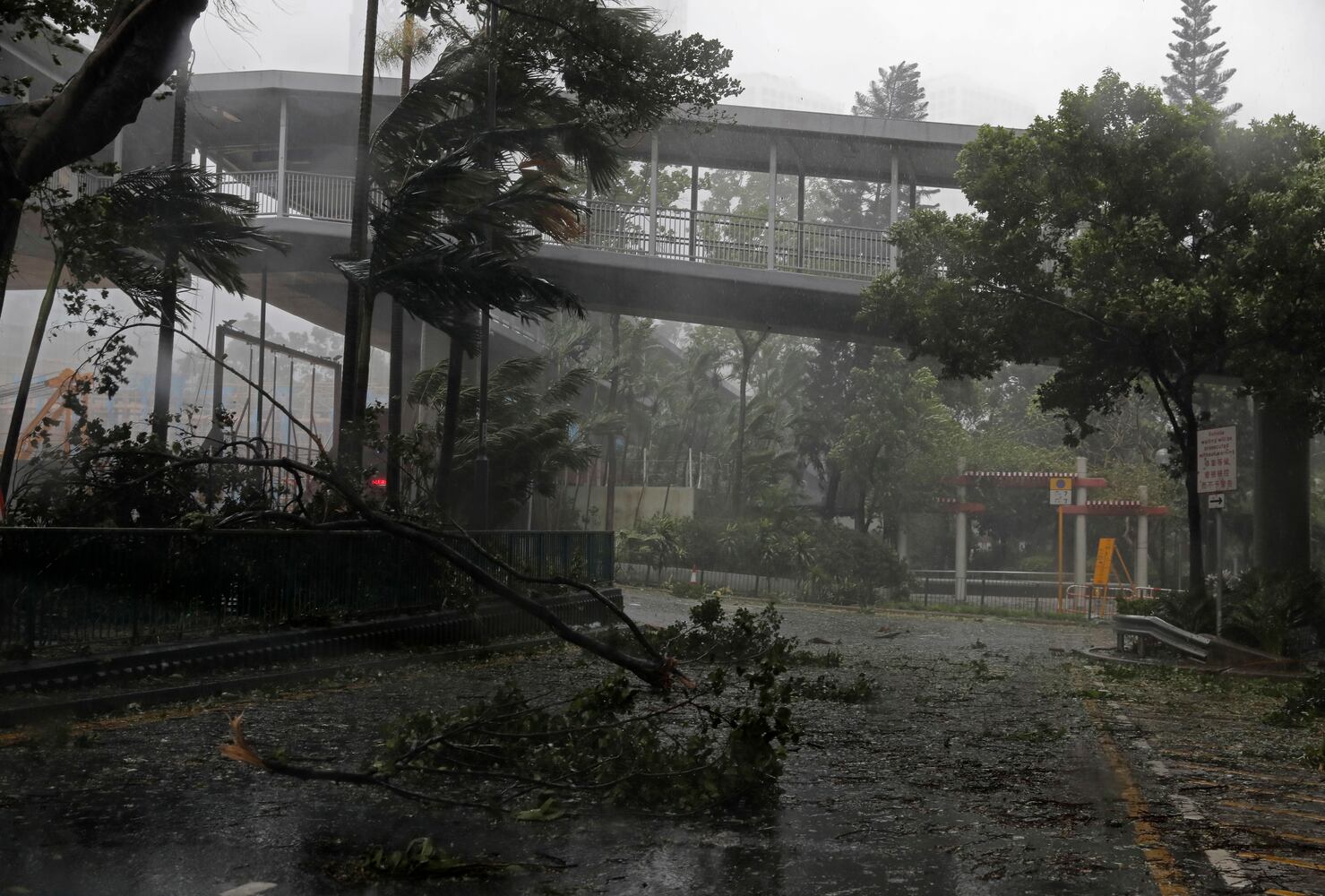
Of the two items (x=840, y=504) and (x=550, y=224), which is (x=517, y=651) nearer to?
(x=550, y=224)

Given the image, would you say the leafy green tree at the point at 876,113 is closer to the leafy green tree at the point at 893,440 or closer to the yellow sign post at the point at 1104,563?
the leafy green tree at the point at 893,440

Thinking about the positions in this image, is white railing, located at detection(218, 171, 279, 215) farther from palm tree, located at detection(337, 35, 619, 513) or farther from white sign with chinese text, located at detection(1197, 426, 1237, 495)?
white sign with chinese text, located at detection(1197, 426, 1237, 495)

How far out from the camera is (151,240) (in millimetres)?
17438

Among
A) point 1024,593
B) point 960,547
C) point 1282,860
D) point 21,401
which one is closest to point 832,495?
point 1024,593

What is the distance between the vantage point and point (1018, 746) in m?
9.70

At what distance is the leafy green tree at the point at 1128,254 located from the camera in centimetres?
1902

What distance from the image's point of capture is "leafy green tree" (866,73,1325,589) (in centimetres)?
1902

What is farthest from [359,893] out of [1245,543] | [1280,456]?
[1245,543]

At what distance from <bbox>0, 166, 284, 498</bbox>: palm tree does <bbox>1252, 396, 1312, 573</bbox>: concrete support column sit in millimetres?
19044

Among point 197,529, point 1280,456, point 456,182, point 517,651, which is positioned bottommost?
Answer: point 517,651

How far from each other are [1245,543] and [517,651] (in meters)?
38.8

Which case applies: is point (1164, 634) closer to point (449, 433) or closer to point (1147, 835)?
point (449, 433)

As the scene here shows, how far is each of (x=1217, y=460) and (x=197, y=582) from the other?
1351cm

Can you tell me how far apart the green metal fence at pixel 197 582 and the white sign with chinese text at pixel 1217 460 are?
9.97m
